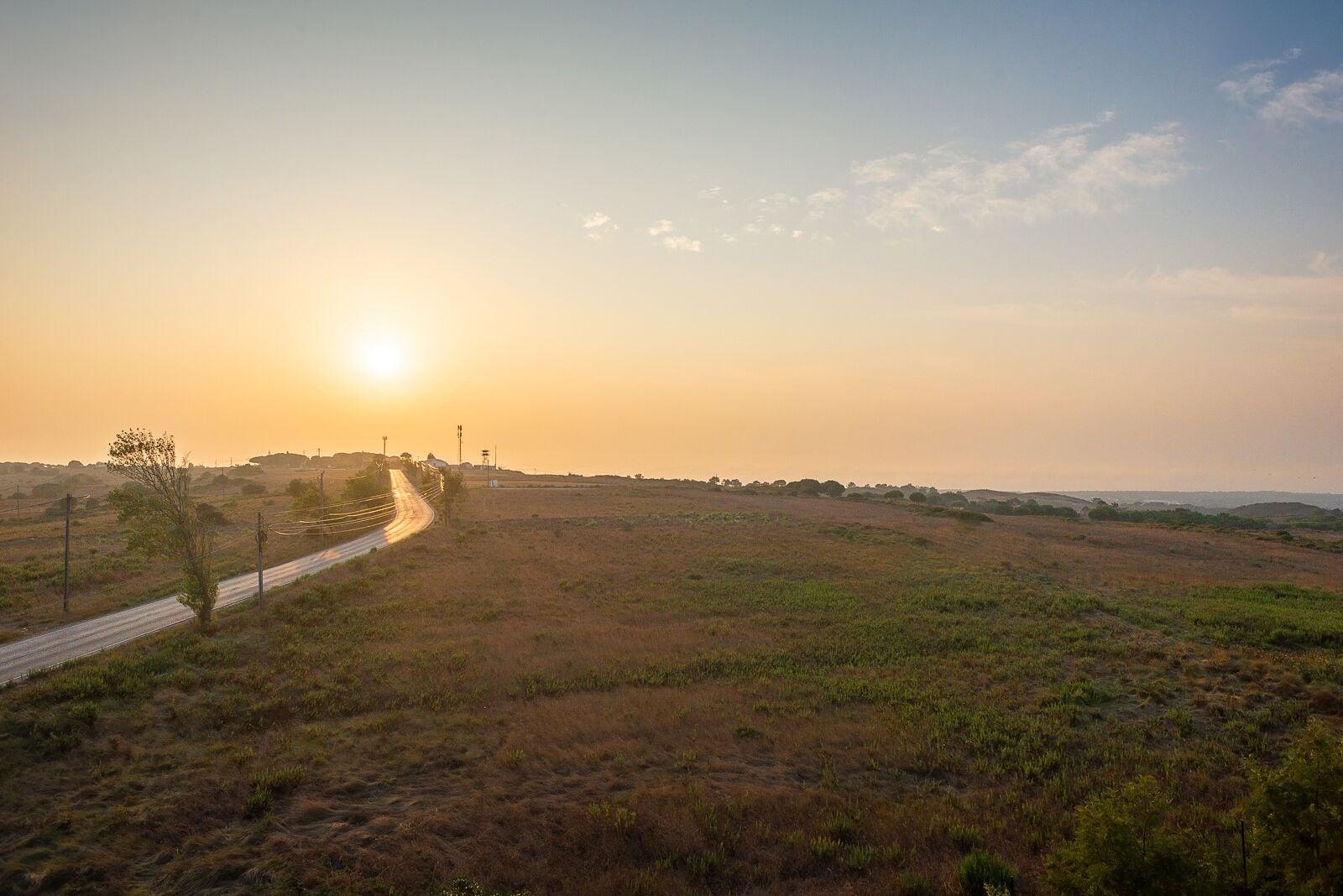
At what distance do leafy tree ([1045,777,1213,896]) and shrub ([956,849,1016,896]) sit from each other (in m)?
1.74

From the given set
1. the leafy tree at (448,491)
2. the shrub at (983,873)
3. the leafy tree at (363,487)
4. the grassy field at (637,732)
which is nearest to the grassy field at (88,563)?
the leafy tree at (363,487)

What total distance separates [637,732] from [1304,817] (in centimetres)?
1094

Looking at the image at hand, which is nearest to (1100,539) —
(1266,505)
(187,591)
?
(187,591)

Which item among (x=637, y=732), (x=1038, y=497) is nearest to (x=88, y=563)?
(x=637, y=732)

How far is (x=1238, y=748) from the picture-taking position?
13773 millimetres

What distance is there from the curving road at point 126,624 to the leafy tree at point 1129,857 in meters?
20.9

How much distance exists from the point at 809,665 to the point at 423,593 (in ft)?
55.8

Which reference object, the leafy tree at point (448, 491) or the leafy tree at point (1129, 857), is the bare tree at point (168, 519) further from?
the leafy tree at point (448, 491)

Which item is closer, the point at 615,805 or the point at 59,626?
the point at 615,805

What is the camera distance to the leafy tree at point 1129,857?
6.54 m

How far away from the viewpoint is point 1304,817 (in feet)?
21.2

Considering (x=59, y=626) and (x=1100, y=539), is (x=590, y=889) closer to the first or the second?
(x=59, y=626)

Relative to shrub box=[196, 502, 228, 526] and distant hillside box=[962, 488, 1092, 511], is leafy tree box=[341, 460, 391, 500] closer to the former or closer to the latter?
shrub box=[196, 502, 228, 526]

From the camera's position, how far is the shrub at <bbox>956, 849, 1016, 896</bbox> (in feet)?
28.7
